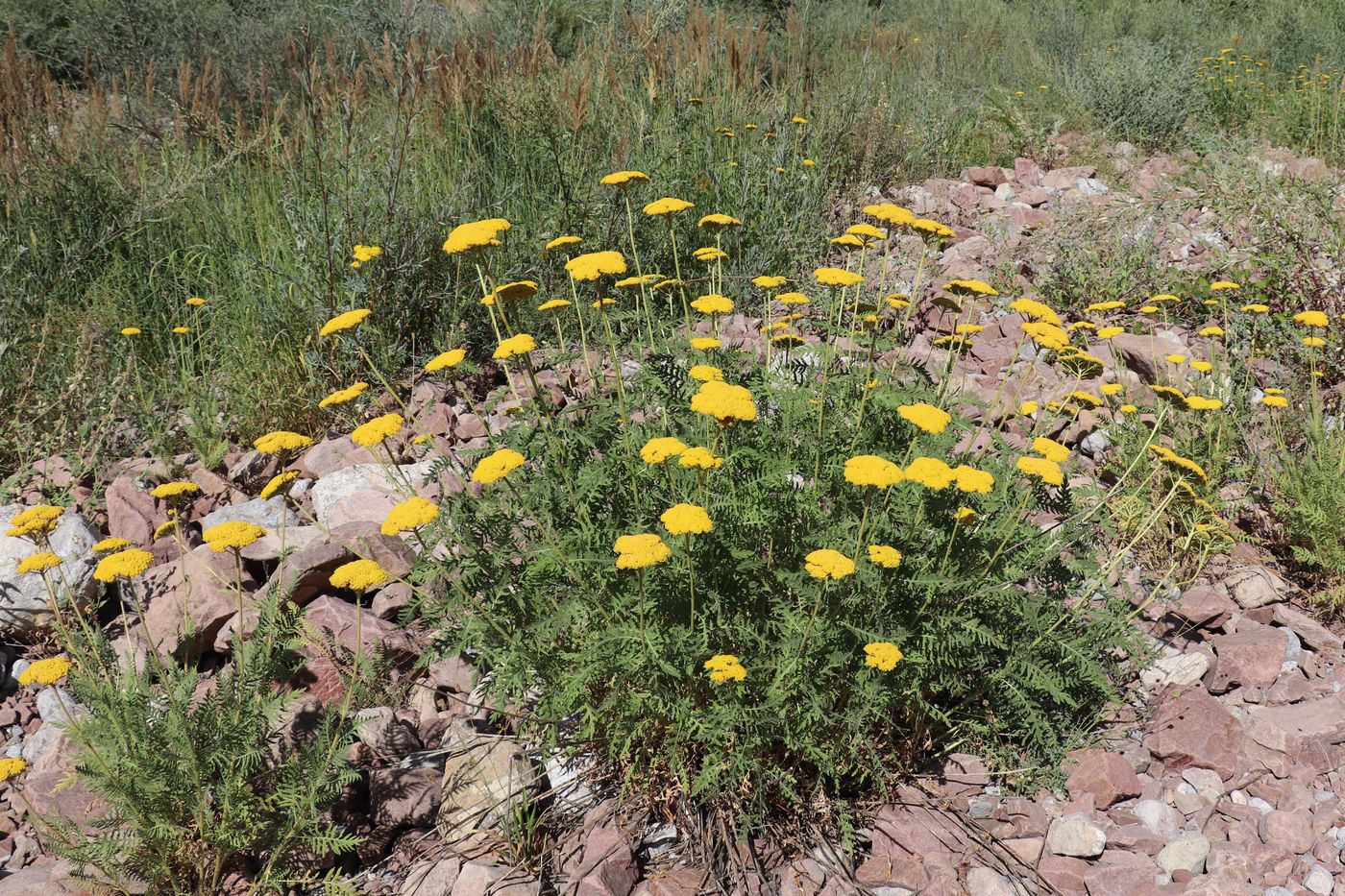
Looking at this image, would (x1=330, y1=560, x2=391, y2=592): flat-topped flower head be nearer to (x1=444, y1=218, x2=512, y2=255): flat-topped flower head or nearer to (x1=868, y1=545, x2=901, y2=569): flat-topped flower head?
(x1=444, y1=218, x2=512, y2=255): flat-topped flower head

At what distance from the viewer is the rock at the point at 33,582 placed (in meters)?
3.25

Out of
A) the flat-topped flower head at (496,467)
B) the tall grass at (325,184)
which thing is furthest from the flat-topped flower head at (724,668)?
the tall grass at (325,184)

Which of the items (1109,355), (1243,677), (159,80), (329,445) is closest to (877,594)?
(1243,677)

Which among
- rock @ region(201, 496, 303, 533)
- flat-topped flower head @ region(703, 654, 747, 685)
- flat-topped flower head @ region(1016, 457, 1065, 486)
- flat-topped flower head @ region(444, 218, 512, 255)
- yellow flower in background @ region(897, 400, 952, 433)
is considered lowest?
rock @ region(201, 496, 303, 533)

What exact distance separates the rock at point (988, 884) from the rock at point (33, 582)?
3.16 m

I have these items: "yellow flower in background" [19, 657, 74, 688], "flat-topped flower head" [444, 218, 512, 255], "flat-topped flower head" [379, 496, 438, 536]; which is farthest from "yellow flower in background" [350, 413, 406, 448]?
"yellow flower in background" [19, 657, 74, 688]

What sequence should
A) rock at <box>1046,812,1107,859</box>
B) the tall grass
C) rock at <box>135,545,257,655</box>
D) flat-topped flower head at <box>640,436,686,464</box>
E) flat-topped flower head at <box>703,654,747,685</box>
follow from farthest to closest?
1. the tall grass
2. rock at <box>135,545,257,655</box>
3. rock at <box>1046,812,1107,859</box>
4. flat-topped flower head at <box>640,436,686,464</box>
5. flat-topped flower head at <box>703,654,747,685</box>

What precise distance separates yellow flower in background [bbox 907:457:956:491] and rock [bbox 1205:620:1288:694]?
5.11 ft

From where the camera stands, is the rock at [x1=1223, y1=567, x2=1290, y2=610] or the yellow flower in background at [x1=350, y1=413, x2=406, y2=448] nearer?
the yellow flower in background at [x1=350, y1=413, x2=406, y2=448]

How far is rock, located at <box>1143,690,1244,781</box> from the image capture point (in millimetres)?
2568

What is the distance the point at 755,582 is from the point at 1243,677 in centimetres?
176

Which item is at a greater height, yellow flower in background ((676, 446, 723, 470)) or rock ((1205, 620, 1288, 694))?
yellow flower in background ((676, 446, 723, 470))

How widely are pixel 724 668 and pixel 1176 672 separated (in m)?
1.74

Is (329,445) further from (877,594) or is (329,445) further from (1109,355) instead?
(1109,355)
